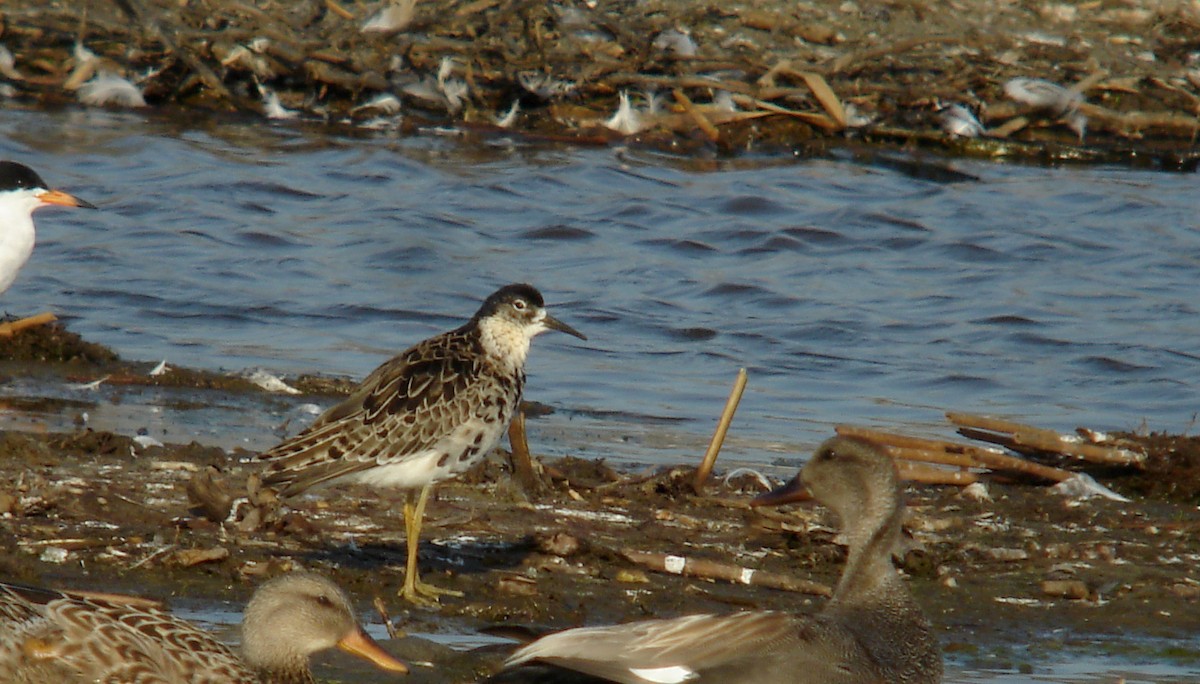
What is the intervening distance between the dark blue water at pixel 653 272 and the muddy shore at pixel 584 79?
0.46 meters

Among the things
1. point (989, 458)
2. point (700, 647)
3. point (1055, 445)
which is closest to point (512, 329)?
point (989, 458)

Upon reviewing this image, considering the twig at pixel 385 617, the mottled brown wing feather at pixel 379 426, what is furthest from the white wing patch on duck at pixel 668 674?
the mottled brown wing feather at pixel 379 426

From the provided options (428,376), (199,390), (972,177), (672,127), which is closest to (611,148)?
(672,127)

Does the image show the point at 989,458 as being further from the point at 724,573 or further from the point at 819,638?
the point at 819,638

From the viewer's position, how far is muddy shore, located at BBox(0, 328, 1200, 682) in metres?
6.76

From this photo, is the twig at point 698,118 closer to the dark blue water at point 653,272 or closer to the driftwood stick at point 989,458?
the dark blue water at point 653,272

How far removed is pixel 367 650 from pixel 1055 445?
Result: 4376 mm

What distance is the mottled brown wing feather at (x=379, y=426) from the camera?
7.14 meters

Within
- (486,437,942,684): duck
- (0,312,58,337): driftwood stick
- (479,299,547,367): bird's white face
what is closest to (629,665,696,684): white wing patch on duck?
(486,437,942,684): duck

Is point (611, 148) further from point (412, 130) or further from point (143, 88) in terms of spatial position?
point (143, 88)

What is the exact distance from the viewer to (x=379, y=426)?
285 inches

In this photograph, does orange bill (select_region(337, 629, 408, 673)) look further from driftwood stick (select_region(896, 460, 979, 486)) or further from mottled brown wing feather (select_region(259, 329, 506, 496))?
driftwood stick (select_region(896, 460, 979, 486))

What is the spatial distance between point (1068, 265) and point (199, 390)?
7.87 m

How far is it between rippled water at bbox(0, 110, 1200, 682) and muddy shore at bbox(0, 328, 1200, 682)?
135cm
